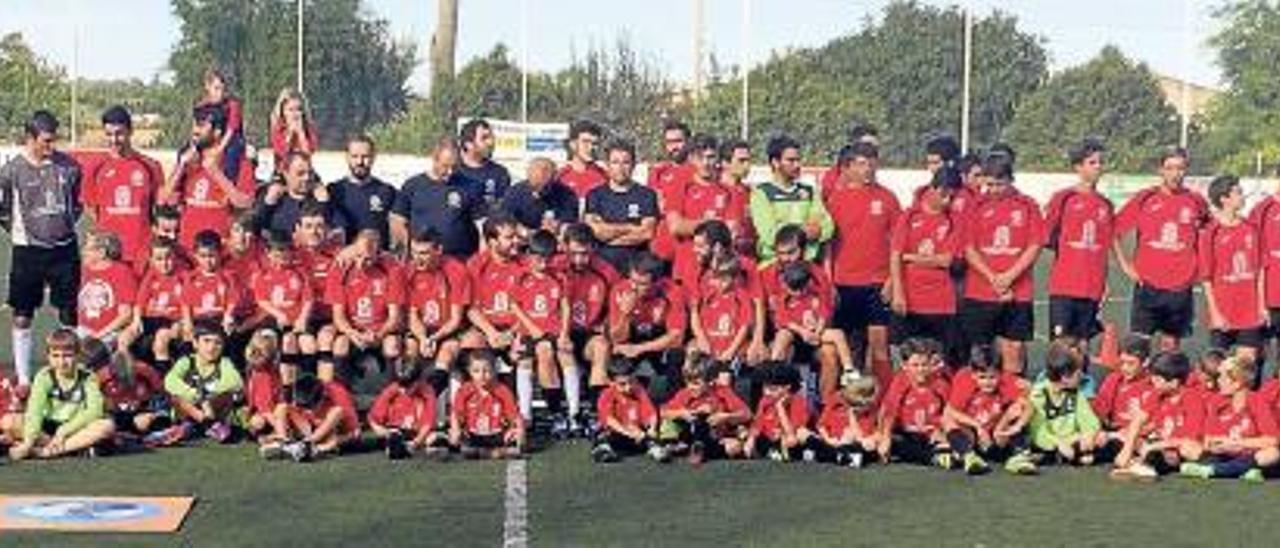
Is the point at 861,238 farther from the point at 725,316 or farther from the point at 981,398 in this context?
the point at 981,398

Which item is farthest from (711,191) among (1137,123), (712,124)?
(1137,123)

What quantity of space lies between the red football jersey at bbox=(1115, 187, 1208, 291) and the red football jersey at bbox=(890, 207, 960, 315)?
3.95 feet

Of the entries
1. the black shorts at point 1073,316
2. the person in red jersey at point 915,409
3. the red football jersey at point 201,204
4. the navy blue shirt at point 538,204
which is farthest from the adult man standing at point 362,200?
the black shorts at point 1073,316

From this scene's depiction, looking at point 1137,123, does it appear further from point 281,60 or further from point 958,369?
point 958,369

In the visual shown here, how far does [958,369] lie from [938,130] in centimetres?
3767

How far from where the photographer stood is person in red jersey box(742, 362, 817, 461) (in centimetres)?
1010

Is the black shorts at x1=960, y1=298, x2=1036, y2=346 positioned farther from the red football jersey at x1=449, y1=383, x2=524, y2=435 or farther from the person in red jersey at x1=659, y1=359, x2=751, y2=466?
the red football jersey at x1=449, y1=383, x2=524, y2=435

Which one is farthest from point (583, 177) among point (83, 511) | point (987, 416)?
point (83, 511)

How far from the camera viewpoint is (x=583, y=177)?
39.7 ft

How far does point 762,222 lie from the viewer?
1138cm

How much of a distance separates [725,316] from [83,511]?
12.5 feet

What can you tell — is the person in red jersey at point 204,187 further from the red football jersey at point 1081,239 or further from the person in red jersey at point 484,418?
the red football jersey at point 1081,239

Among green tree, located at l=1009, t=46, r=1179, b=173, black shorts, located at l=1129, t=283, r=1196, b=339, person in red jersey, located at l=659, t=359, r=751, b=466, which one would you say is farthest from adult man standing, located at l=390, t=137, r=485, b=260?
green tree, located at l=1009, t=46, r=1179, b=173

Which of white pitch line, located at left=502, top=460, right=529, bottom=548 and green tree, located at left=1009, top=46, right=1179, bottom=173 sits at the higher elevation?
green tree, located at left=1009, top=46, right=1179, bottom=173
